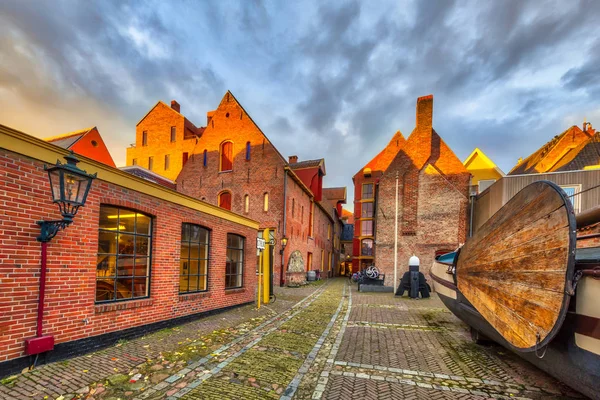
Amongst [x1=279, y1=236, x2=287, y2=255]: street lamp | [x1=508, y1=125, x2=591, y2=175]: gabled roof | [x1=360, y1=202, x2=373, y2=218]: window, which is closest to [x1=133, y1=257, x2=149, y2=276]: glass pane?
[x1=279, y1=236, x2=287, y2=255]: street lamp

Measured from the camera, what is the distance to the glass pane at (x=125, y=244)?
5.51m

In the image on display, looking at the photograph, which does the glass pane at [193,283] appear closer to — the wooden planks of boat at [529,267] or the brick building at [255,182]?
the wooden planks of boat at [529,267]

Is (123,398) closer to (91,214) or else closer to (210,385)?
(210,385)

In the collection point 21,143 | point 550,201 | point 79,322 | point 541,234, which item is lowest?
point 79,322

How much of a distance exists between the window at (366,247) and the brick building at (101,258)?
755 inches

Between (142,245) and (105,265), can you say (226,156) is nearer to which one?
(142,245)

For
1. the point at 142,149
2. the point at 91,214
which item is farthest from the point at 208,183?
the point at 91,214

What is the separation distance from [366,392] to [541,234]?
2.95 meters

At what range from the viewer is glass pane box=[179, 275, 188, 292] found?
693 centimetres

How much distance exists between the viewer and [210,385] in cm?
377

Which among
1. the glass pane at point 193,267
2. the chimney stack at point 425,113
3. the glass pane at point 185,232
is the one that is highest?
the chimney stack at point 425,113

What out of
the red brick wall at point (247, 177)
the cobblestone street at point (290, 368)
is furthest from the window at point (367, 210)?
the cobblestone street at point (290, 368)

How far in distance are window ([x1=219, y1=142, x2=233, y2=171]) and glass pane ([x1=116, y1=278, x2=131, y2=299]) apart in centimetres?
1354

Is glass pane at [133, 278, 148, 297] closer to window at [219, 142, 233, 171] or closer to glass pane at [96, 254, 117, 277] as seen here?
glass pane at [96, 254, 117, 277]
